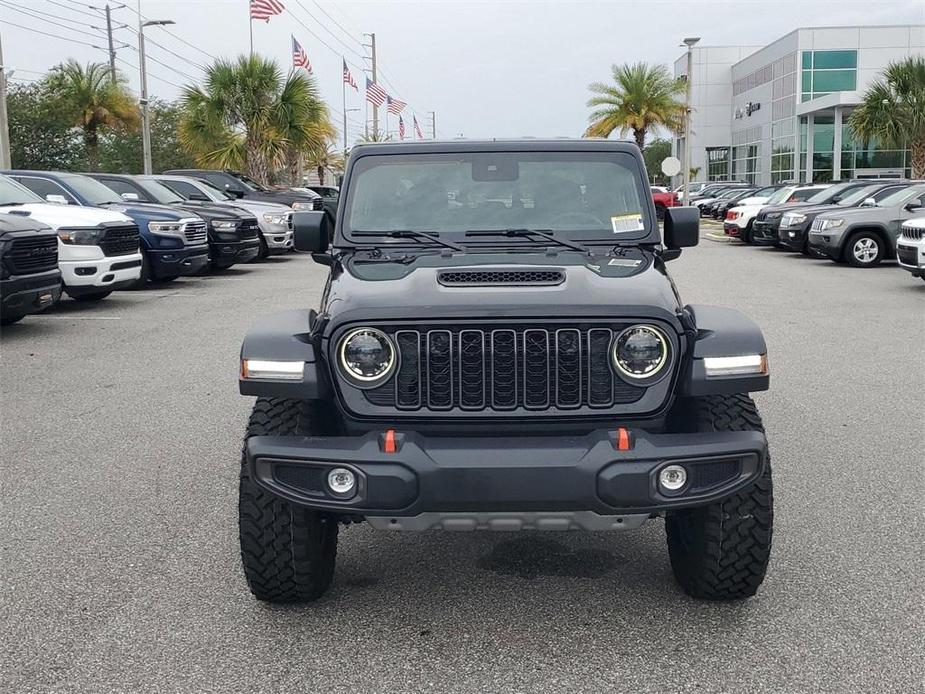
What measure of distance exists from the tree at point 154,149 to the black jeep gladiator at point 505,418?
61.0 m

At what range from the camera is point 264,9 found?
108 ft

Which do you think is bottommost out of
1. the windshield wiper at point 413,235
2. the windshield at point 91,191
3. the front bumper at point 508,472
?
the front bumper at point 508,472

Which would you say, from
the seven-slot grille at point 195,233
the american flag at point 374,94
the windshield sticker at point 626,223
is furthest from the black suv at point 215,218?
the american flag at point 374,94

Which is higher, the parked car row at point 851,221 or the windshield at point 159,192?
the windshield at point 159,192

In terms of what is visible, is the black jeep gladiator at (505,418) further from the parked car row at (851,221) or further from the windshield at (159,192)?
the windshield at (159,192)

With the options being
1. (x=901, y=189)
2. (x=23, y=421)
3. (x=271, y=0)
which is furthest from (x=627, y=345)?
(x=271, y=0)

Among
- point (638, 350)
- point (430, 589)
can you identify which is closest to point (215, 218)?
point (430, 589)

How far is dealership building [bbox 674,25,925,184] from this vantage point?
57.5 meters

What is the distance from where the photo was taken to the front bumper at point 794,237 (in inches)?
843

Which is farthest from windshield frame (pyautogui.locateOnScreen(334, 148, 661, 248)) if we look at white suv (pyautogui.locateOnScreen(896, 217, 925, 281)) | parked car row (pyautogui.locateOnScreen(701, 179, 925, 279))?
parked car row (pyautogui.locateOnScreen(701, 179, 925, 279))

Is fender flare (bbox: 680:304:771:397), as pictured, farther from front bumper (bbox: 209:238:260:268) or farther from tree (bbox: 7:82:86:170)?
tree (bbox: 7:82:86:170)

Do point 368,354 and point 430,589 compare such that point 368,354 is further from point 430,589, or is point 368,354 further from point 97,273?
point 97,273

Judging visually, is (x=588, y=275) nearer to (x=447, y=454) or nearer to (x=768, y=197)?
(x=447, y=454)

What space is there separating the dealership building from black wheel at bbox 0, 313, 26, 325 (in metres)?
45.6
